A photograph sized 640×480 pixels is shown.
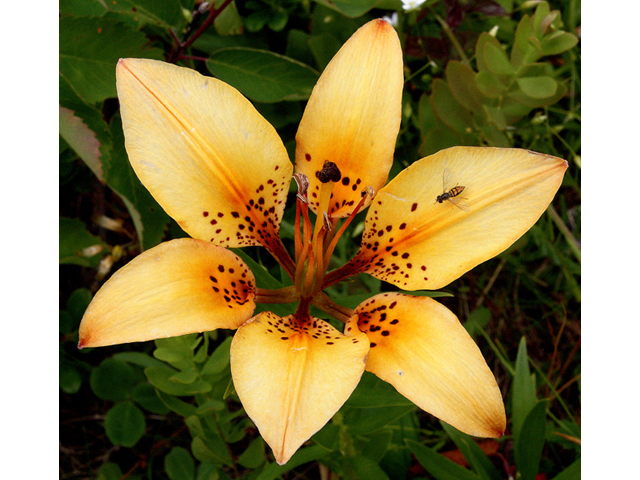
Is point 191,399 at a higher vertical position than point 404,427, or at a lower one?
lower

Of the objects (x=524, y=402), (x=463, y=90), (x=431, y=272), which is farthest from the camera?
(x=463, y=90)

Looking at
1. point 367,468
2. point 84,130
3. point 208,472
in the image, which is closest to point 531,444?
point 367,468

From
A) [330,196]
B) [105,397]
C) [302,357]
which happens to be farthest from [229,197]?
[105,397]

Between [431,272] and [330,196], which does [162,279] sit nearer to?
[330,196]

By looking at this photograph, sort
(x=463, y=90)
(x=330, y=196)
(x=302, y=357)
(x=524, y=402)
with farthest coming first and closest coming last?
1. (x=463, y=90)
2. (x=524, y=402)
3. (x=330, y=196)
4. (x=302, y=357)

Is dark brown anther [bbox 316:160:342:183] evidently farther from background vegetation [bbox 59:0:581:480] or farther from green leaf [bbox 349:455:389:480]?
green leaf [bbox 349:455:389:480]

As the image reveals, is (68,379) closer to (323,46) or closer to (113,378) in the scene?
(113,378)

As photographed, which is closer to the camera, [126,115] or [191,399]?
[126,115]
